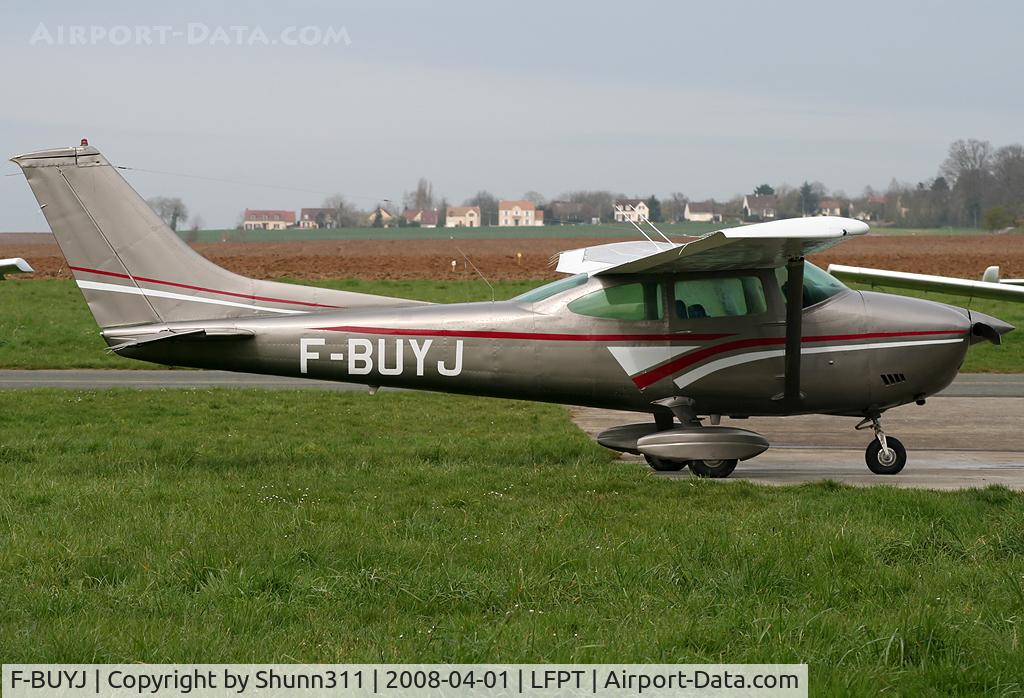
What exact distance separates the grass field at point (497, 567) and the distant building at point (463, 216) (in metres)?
15.6

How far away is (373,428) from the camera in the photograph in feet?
44.1

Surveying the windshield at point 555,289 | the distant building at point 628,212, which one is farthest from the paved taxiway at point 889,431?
the distant building at point 628,212

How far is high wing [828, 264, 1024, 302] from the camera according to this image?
12266 mm

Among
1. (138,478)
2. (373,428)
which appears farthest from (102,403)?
(138,478)

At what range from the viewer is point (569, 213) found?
21859mm

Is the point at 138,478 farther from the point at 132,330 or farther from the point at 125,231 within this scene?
the point at 125,231

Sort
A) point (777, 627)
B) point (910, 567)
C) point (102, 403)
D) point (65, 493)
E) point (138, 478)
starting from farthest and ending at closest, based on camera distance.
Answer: point (102, 403)
point (138, 478)
point (65, 493)
point (910, 567)
point (777, 627)

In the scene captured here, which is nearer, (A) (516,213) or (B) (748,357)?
(B) (748,357)

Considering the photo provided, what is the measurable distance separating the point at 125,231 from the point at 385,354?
2.83m

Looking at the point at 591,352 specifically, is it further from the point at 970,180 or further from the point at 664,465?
the point at 970,180

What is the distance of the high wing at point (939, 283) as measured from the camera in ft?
40.2

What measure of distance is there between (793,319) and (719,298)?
29.1 inches

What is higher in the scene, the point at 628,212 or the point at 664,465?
the point at 628,212
